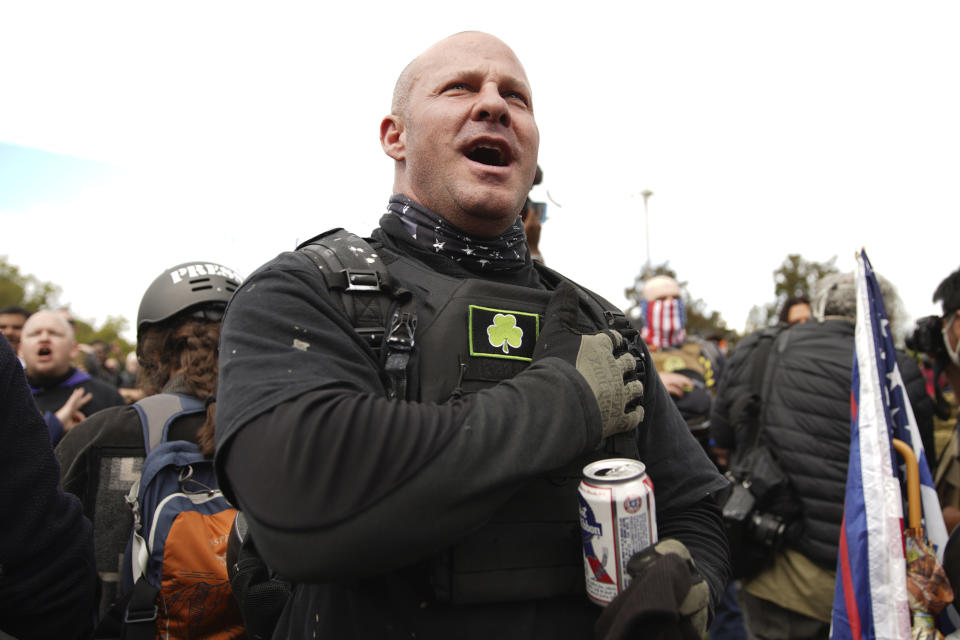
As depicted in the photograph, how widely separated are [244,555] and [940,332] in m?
3.85

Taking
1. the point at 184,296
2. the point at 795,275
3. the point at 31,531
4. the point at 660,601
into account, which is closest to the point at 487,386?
the point at 660,601

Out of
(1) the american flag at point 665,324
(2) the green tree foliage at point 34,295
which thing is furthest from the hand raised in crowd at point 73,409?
(2) the green tree foliage at point 34,295

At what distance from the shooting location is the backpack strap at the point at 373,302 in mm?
1330

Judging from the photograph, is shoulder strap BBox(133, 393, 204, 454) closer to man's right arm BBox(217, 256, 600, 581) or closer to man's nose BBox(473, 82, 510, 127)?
man's right arm BBox(217, 256, 600, 581)

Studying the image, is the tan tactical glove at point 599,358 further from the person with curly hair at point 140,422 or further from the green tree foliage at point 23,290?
the green tree foliage at point 23,290

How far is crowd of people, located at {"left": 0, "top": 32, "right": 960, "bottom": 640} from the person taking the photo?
1.07m

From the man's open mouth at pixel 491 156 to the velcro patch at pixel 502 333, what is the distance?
52 centimetres

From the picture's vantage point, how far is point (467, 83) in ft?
5.79

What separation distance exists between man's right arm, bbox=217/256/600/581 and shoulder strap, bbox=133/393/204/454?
1.29 m

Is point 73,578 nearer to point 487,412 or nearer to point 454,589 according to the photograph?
point 454,589

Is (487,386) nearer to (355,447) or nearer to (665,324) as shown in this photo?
(355,447)

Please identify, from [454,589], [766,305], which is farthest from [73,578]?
[766,305]

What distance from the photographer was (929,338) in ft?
11.4

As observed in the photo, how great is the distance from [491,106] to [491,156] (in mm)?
168
